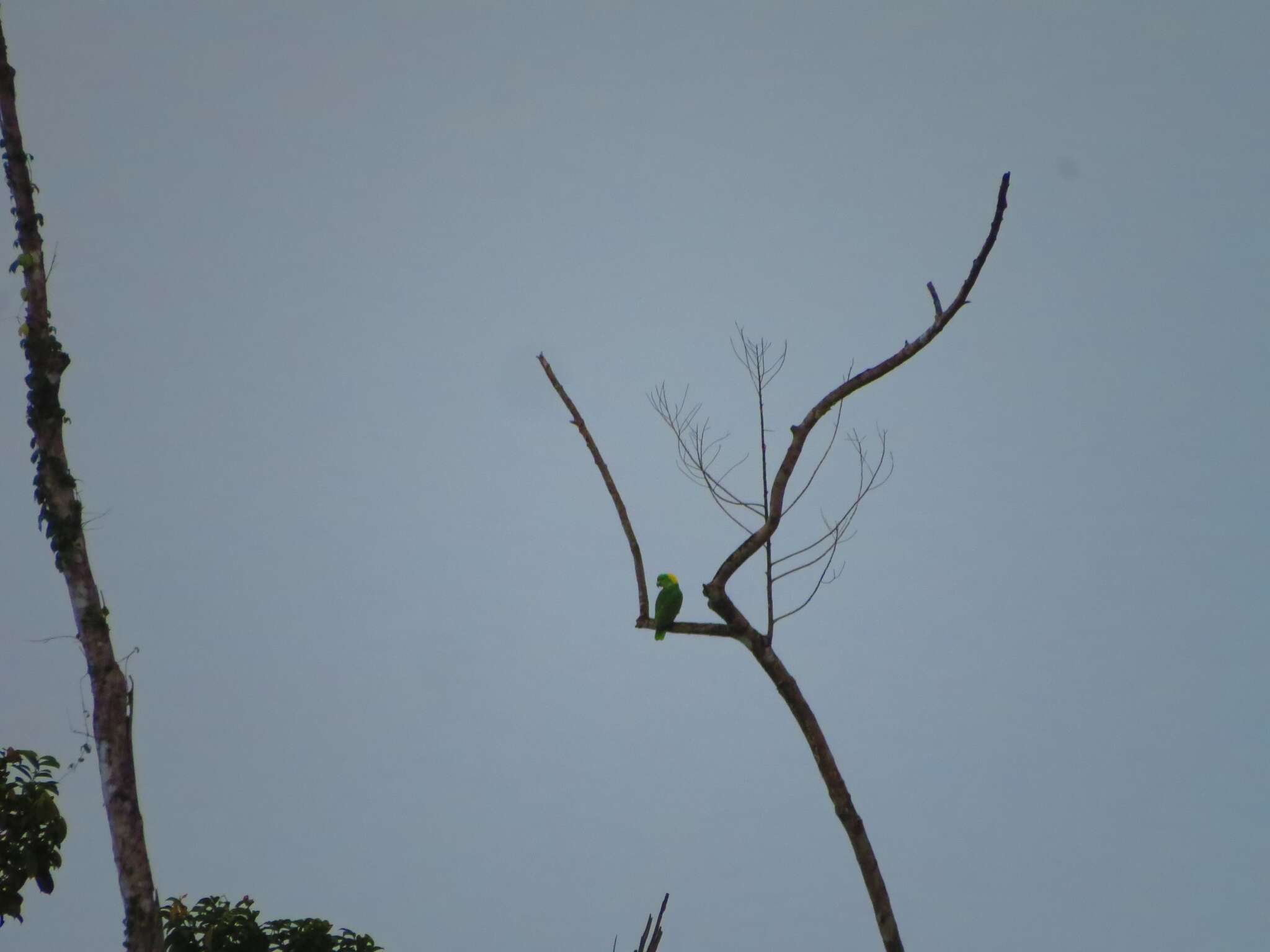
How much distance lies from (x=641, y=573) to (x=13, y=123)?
13.4ft

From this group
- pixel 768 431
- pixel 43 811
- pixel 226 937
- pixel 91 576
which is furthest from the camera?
pixel 226 937

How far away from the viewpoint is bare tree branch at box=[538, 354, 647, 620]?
12.9 feet

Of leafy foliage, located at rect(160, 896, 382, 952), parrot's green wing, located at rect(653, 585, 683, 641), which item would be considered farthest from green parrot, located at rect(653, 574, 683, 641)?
leafy foliage, located at rect(160, 896, 382, 952)

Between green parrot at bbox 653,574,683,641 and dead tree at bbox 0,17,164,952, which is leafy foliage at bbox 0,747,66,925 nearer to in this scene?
dead tree at bbox 0,17,164,952

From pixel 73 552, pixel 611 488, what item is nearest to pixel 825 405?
pixel 611 488

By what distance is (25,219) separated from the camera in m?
5.50

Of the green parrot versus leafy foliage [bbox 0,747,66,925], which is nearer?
leafy foliage [bbox 0,747,66,925]

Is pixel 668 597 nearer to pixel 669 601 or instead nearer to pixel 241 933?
pixel 669 601

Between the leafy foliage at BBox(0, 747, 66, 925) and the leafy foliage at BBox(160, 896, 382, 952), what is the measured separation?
1.12 m

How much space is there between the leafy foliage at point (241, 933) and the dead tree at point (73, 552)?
118 centimetres

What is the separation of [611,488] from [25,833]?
Result: 321cm

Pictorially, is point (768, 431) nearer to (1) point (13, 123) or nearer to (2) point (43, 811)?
(2) point (43, 811)

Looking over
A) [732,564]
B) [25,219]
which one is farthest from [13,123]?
[732,564]

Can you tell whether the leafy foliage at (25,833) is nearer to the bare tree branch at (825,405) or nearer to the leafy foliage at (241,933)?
the leafy foliage at (241,933)
